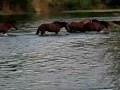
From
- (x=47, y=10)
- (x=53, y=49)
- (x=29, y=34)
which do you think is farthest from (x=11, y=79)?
(x=47, y=10)

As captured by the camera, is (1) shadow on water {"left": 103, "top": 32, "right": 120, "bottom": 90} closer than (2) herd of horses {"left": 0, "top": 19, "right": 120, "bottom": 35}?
Yes

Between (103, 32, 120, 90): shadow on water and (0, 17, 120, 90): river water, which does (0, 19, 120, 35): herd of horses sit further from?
(103, 32, 120, 90): shadow on water

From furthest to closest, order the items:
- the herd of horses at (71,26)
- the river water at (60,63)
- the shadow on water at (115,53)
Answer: the herd of horses at (71,26) < the river water at (60,63) < the shadow on water at (115,53)

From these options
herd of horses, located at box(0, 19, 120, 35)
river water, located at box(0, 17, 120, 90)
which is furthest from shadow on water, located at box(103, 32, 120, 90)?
herd of horses, located at box(0, 19, 120, 35)

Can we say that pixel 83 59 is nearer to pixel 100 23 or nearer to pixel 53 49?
pixel 53 49

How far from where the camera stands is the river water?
1688 cm

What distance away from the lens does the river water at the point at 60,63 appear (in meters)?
16.9

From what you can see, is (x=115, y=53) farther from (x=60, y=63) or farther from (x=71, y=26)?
(x=71, y=26)

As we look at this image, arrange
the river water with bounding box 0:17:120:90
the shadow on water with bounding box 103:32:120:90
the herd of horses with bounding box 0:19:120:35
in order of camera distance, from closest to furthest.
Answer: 1. the shadow on water with bounding box 103:32:120:90
2. the river water with bounding box 0:17:120:90
3. the herd of horses with bounding box 0:19:120:35

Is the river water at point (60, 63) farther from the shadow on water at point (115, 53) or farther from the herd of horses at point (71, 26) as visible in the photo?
the herd of horses at point (71, 26)

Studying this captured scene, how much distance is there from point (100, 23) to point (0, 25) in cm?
658

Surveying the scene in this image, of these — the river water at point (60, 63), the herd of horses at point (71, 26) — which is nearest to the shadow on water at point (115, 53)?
the river water at point (60, 63)

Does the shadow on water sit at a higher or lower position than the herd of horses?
higher

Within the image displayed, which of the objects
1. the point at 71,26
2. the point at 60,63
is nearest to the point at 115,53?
the point at 60,63
